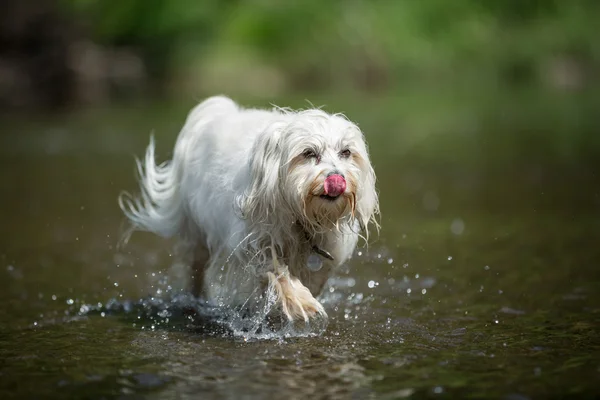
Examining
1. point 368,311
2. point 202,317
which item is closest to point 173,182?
point 202,317

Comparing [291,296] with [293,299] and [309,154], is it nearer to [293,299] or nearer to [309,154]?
[293,299]

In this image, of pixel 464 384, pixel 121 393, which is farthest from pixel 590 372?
pixel 121 393

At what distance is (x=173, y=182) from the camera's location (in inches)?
272

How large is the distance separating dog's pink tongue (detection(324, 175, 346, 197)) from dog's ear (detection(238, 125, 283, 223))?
333 mm

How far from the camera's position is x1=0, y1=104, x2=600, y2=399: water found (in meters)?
4.62

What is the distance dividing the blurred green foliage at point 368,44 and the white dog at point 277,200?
18.6 metres

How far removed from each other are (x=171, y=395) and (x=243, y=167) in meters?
1.69

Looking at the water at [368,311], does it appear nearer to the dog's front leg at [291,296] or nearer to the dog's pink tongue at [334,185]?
the dog's front leg at [291,296]

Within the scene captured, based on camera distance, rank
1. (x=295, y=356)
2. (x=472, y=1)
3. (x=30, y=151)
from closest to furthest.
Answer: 1. (x=295, y=356)
2. (x=30, y=151)
3. (x=472, y=1)

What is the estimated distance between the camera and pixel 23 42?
27938mm

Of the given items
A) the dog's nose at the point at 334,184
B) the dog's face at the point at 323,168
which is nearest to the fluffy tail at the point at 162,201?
the dog's face at the point at 323,168

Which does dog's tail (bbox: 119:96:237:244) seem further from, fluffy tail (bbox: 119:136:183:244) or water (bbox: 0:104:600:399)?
water (bbox: 0:104:600:399)

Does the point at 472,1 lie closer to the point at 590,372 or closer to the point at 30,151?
the point at 30,151

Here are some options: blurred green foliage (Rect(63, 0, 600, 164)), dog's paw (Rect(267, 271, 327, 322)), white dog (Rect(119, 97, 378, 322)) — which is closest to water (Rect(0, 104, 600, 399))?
dog's paw (Rect(267, 271, 327, 322))
